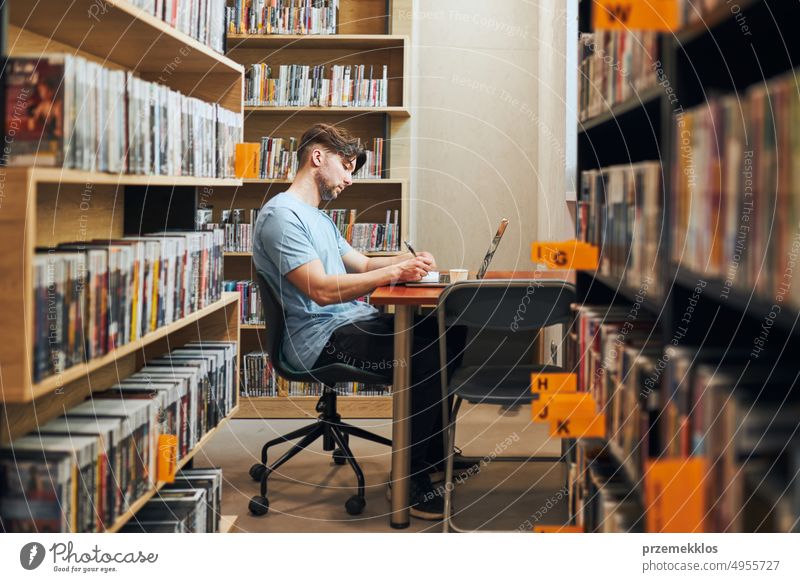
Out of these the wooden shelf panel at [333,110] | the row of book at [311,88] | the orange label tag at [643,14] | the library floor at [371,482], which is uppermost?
the row of book at [311,88]

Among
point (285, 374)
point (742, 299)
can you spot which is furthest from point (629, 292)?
point (285, 374)

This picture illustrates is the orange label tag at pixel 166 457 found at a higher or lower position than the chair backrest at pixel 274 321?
lower

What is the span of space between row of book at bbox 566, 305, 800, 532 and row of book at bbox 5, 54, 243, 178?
3.49 ft

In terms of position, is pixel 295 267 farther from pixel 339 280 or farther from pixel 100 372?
pixel 100 372

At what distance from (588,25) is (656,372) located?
Answer: 0.94 metres

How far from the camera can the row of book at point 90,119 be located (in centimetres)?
150

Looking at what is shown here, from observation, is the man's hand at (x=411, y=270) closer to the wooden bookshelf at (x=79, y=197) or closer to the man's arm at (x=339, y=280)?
the man's arm at (x=339, y=280)

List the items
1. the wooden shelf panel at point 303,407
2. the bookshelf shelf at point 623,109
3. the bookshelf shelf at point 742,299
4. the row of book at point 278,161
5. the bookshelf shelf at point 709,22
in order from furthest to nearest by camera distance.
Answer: the row of book at point 278,161
the wooden shelf panel at point 303,407
the bookshelf shelf at point 623,109
the bookshelf shelf at point 709,22
the bookshelf shelf at point 742,299

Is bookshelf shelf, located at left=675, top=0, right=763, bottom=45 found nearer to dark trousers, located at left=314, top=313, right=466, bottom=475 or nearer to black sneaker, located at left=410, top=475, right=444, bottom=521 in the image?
dark trousers, located at left=314, top=313, right=466, bottom=475

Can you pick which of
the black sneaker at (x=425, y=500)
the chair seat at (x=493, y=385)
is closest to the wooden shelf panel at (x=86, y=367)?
the chair seat at (x=493, y=385)

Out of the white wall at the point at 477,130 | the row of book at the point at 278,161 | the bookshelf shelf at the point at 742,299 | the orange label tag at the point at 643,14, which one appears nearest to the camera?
the bookshelf shelf at the point at 742,299

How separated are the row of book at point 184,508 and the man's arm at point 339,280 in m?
0.69

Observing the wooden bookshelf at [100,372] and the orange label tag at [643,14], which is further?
the wooden bookshelf at [100,372]
